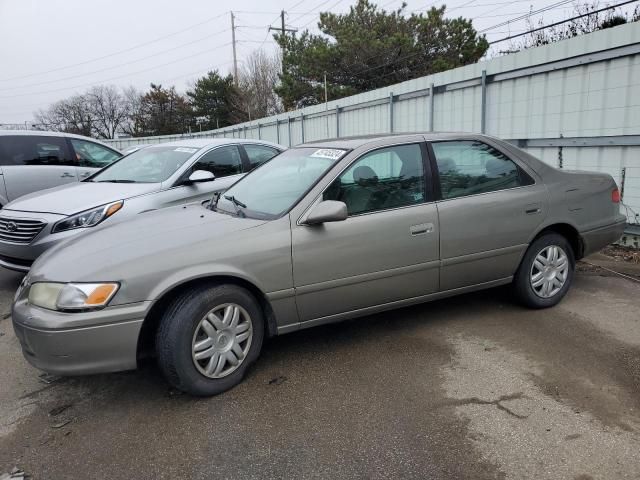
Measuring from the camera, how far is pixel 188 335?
290 cm

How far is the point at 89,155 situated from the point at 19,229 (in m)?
3.37

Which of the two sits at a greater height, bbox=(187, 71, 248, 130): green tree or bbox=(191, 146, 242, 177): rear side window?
bbox=(187, 71, 248, 130): green tree

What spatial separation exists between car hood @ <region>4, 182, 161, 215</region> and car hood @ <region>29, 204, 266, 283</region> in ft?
6.25

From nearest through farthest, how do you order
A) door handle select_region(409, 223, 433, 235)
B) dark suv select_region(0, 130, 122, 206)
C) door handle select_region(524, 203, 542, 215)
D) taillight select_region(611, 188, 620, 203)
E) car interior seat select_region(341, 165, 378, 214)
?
car interior seat select_region(341, 165, 378, 214)
door handle select_region(409, 223, 433, 235)
door handle select_region(524, 203, 542, 215)
taillight select_region(611, 188, 620, 203)
dark suv select_region(0, 130, 122, 206)

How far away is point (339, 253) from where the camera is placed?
11.0 ft

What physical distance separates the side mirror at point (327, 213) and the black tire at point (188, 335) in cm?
65

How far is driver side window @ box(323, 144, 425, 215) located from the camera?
3.50 m

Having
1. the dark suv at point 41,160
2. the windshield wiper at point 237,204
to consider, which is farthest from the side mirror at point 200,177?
the dark suv at point 41,160

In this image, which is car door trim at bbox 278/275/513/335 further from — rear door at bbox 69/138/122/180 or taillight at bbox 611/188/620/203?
rear door at bbox 69/138/122/180

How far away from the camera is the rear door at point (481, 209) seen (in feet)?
12.4

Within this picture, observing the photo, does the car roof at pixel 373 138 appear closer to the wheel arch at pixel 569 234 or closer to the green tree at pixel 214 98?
the wheel arch at pixel 569 234

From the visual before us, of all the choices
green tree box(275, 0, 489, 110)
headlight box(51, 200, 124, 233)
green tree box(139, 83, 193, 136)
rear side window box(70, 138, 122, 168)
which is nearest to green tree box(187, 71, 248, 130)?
green tree box(139, 83, 193, 136)

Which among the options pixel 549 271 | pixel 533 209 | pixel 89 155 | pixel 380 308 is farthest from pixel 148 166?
pixel 549 271

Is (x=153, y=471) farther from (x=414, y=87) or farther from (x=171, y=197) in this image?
(x=414, y=87)
